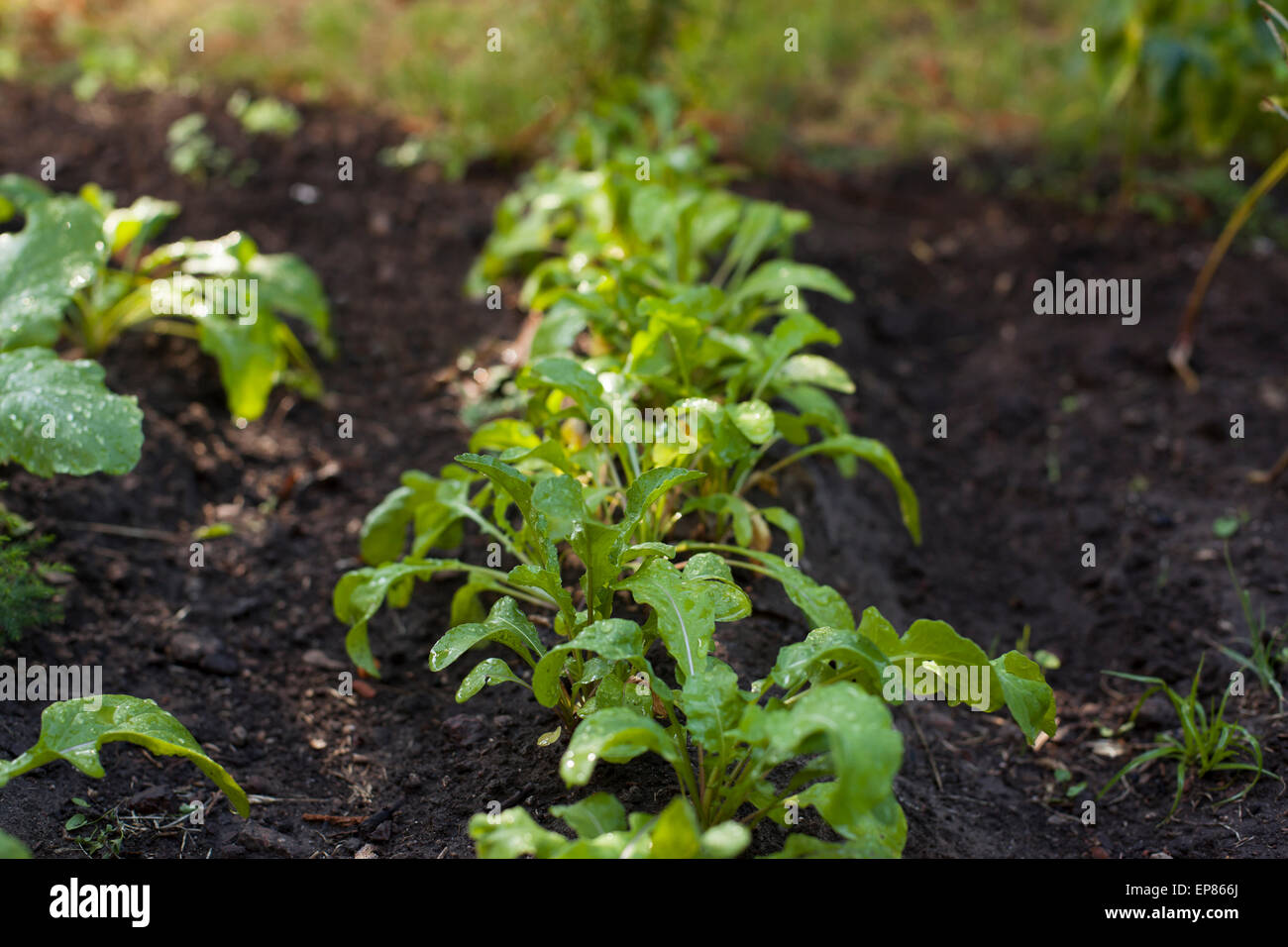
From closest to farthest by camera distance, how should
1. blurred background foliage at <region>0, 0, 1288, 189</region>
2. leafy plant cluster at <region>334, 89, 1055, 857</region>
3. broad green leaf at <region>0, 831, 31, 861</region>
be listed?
broad green leaf at <region>0, 831, 31, 861</region>, leafy plant cluster at <region>334, 89, 1055, 857</region>, blurred background foliage at <region>0, 0, 1288, 189</region>

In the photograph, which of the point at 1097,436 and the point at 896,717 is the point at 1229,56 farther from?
the point at 896,717

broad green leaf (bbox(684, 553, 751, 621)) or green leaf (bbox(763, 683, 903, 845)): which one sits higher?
broad green leaf (bbox(684, 553, 751, 621))

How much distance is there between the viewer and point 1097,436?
3684mm

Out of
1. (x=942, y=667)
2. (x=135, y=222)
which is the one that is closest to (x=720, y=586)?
(x=942, y=667)

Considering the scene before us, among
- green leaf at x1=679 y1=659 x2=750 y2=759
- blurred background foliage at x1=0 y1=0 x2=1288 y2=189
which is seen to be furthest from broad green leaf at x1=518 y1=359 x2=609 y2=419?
blurred background foliage at x1=0 y1=0 x2=1288 y2=189

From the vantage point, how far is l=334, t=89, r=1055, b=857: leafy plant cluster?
160 cm

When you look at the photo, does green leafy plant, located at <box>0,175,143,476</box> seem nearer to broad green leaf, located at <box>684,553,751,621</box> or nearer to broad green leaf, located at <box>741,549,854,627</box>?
broad green leaf, located at <box>684,553,751,621</box>

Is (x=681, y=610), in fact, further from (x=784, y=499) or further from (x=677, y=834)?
(x=784, y=499)

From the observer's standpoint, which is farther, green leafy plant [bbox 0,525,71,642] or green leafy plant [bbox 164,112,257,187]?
green leafy plant [bbox 164,112,257,187]

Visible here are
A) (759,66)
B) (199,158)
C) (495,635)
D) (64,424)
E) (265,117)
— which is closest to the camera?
(495,635)

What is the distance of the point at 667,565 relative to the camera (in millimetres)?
1921

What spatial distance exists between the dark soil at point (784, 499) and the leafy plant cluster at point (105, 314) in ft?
0.63

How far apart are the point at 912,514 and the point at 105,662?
6.11 ft
